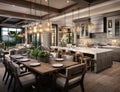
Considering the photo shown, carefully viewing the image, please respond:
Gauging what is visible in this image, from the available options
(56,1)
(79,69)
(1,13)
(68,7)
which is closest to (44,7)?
(56,1)

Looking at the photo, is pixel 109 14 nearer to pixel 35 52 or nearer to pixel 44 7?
pixel 44 7

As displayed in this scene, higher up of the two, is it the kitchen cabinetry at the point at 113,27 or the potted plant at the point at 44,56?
the kitchen cabinetry at the point at 113,27

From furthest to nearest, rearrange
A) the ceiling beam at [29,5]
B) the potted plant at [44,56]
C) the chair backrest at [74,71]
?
the ceiling beam at [29,5] < the potted plant at [44,56] < the chair backrest at [74,71]

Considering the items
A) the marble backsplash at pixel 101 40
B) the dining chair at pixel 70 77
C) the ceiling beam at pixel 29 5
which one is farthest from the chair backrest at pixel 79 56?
the marble backsplash at pixel 101 40

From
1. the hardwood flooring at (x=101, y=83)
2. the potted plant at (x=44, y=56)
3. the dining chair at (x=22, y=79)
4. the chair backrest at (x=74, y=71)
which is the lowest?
the hardwood flooring at (x=101, y=83)

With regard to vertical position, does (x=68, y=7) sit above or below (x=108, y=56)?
above

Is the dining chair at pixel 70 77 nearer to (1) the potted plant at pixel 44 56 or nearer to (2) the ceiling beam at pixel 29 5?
(1) the potted plant at pixel 44 56

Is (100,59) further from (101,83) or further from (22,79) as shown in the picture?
(22,79)

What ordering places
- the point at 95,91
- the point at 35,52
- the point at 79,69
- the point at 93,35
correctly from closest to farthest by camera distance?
the point at 79,69
the point at 95,91
the point at 35,52
the point at 93,35

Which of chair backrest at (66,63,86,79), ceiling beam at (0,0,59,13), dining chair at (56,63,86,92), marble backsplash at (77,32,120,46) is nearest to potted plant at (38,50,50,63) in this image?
dining chair at (56,63,86,92)

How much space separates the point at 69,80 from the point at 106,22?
17.3ft

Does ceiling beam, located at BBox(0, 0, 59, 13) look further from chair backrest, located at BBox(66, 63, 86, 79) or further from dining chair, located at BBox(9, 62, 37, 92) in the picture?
chair backrest, located at BBox(66, 63, 86, 79)

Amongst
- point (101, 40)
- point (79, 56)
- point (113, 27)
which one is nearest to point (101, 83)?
point (79, 56)

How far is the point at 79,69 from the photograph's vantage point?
239 centimetres
